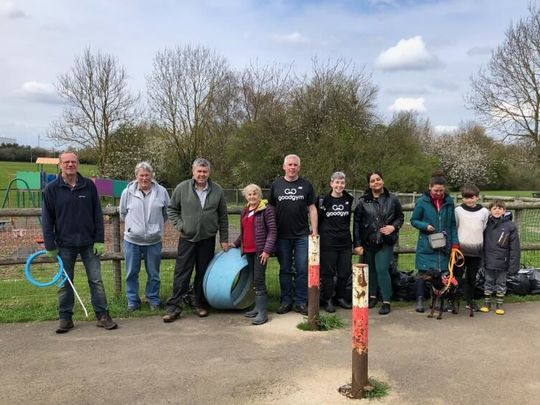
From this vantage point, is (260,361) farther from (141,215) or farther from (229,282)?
(141,215)

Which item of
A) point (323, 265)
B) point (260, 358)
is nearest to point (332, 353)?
point (260, 358)

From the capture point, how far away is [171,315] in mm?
5812

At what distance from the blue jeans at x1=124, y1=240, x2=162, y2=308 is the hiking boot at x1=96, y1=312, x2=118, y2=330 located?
573 mm

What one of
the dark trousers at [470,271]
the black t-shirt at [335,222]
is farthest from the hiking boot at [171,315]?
the dark trousers at [470,271]

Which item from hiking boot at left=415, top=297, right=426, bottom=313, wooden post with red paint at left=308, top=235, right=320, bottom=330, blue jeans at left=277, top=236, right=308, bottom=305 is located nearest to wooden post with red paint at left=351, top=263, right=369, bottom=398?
wooden post with red paint at left=308, top=235, right=320, bottom=330

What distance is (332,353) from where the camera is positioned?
15.7 ft

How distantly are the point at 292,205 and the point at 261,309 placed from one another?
1270mm

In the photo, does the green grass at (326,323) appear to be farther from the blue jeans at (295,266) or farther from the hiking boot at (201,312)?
the hiking boot at (201,312)

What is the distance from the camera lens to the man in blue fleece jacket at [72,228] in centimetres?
544

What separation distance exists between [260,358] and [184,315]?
65.9 inches

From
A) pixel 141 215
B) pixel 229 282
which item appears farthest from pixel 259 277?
pixel 141 215

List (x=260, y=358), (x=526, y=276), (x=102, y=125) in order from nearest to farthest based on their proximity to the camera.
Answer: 1. (x=260, y=358)
2. (x=526, y=276)
3. (x=102, y=125)

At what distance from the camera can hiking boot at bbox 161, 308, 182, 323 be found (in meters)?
5.78

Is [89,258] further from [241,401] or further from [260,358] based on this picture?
[241,401]
